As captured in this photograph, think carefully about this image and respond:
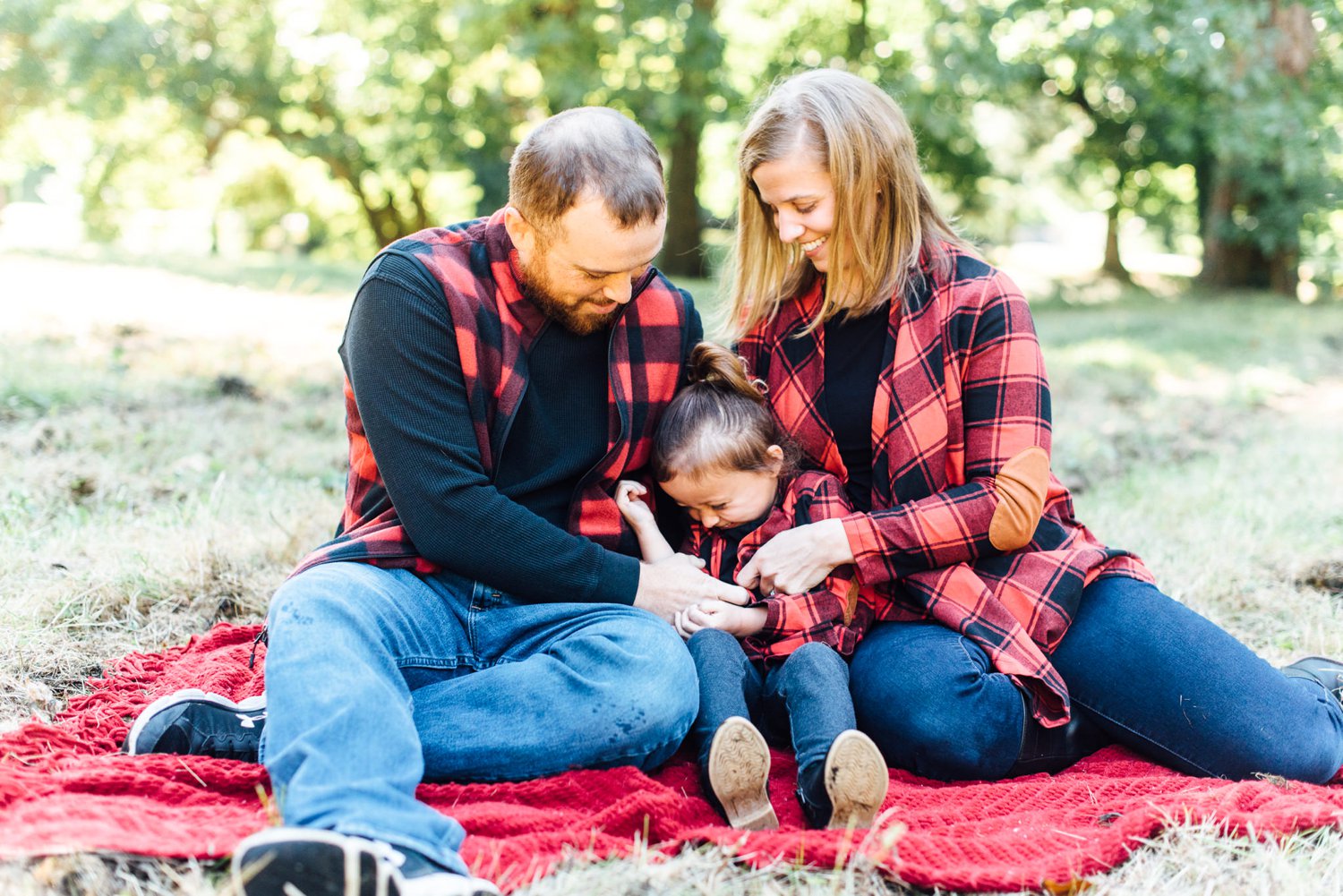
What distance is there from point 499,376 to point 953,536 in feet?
3.68

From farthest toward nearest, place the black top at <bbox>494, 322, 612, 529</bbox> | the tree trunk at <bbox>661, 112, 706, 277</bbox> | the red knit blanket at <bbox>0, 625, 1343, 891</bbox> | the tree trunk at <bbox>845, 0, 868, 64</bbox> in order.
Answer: the tree trunk at <bbox>661, 112, 706, 277</bbox>, the tree trunk at <bbox>845, 0, 868, 64</bbox>, the black top at <bbox>494, 322, 612, 529</bbox>, the red knit blanket at <bbox>0, 625, 1343, 891</bbox>

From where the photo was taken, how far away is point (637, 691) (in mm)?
2178

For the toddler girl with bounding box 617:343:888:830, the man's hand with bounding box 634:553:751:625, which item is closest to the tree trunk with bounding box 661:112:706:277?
the toddler girl with bounding box 617:343:888:830

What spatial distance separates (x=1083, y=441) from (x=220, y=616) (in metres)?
4.36

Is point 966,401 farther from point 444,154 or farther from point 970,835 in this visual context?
point 444,154

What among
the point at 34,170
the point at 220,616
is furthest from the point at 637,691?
the point at 34,170

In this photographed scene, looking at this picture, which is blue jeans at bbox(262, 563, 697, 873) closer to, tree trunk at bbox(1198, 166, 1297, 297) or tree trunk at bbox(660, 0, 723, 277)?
tree trunk at bbox(660, 0, 723, 277)

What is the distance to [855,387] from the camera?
2.71 meters

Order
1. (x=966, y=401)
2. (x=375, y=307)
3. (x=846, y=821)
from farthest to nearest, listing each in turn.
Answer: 1. (x=966, y=401)
2. (x=375, y=307)
3. (x=846, y=821)

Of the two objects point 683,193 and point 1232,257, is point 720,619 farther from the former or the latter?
point 1232,257

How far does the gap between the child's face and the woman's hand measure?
17 centimetres

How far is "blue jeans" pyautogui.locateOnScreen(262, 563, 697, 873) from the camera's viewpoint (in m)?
1.77

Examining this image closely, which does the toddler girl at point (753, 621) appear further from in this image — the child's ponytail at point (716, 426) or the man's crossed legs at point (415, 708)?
the man's crossed legs at point (415, 708)

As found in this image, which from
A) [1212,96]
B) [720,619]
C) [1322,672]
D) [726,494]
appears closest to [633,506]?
[726,494]
